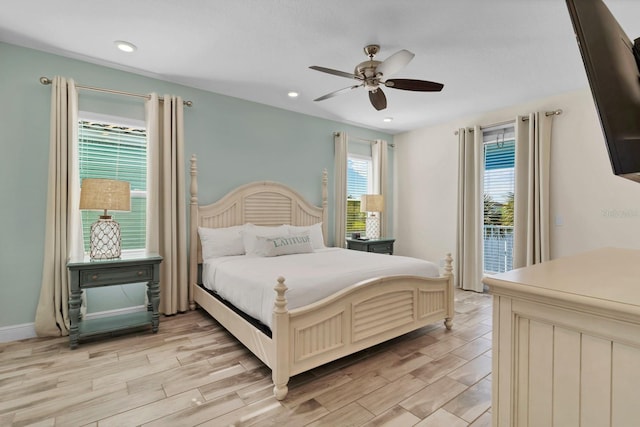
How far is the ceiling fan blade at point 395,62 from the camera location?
2248mm

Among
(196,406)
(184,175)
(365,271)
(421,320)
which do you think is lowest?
(196,406)

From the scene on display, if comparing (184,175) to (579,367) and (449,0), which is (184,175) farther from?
(579,367)

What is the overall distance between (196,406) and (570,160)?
14.8ft

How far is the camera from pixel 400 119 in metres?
4.92

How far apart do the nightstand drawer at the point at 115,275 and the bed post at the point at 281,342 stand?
1.66 meters

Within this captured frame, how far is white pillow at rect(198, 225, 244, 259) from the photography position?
3520mm

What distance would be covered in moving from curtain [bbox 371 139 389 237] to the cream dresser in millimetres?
4368

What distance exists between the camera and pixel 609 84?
2.67 ft

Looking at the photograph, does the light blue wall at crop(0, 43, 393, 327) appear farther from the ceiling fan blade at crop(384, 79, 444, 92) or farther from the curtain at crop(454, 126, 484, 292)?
the curtain at crop(454, 126, 484, 292)

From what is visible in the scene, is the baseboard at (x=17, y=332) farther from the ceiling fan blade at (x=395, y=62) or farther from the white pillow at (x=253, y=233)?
the ceiling fan blade at (x=395, y=62)

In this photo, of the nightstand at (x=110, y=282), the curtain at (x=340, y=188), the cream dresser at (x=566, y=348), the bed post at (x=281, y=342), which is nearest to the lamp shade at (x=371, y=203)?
the curtain at (x=340, y=188)

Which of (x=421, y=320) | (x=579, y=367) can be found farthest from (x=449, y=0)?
(x=421, y=320)

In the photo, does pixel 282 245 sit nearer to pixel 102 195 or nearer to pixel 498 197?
pixel 102 195

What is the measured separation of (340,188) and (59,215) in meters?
3.41
